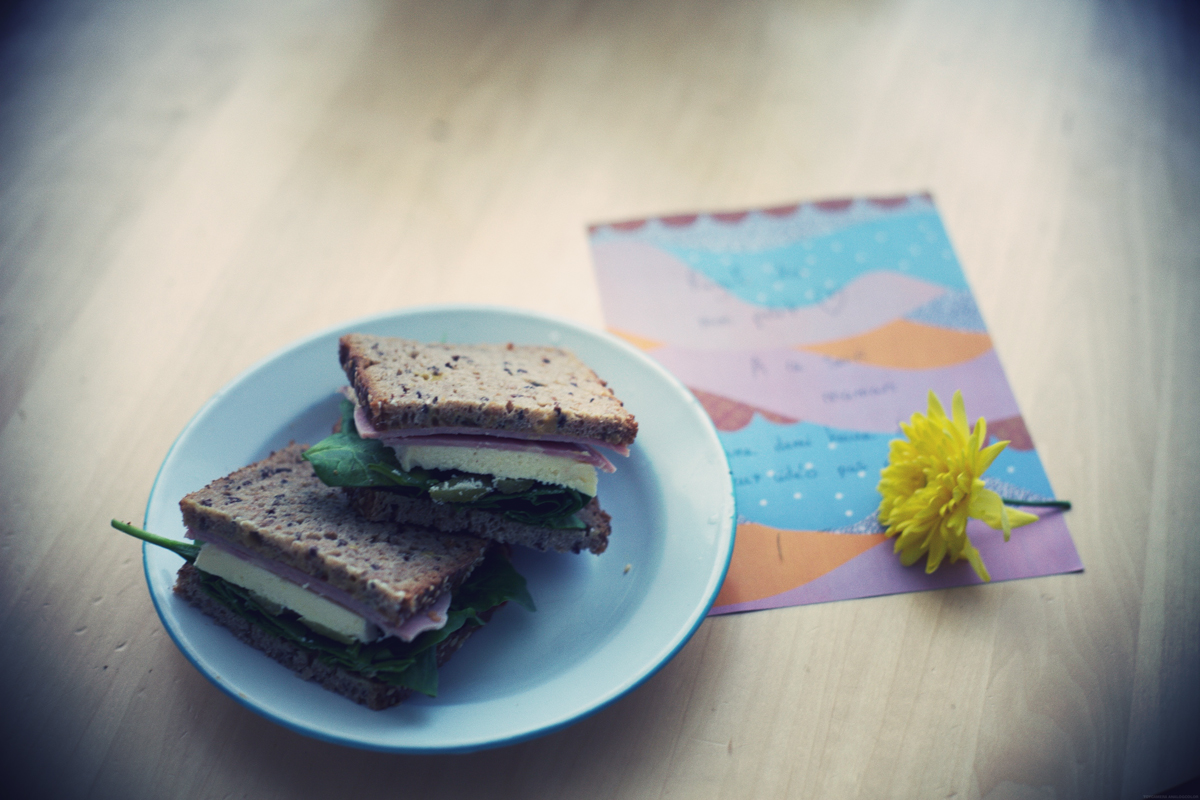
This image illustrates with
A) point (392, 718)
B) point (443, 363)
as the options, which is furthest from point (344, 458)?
point (392, 718)

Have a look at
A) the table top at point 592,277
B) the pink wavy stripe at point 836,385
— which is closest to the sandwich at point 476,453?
the table top at point 592,277

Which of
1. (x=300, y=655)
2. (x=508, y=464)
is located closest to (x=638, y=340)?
(x=508, y=464)

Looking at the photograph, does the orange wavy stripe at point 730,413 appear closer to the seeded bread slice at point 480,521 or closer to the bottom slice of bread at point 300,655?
the seeded bread slice at point 480,521

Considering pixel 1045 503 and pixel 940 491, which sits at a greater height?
pixel 940 491

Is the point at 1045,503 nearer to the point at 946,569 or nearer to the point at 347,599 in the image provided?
the point at 946,569

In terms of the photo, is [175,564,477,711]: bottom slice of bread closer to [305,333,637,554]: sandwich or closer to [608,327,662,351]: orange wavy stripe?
[305,333,637,554]: sandwich

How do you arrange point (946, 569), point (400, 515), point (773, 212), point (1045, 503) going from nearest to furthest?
point (400, 515) → point (946, 569) → point (1045, 503) → point (773, 212)

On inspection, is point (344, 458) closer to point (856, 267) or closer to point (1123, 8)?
point (856, 267)
